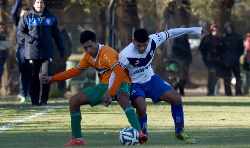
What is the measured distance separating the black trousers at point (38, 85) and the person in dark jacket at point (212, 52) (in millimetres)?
8363

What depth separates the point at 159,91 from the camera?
46.2 feet

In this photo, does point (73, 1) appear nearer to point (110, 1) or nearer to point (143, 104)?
point (110, 1)

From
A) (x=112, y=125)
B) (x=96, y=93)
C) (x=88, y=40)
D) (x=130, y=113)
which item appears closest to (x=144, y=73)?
(x=130, y=113)

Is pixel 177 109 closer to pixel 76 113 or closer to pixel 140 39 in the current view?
pixel 140 39

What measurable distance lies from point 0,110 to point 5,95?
924 centimetres

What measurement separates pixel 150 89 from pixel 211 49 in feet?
51.3

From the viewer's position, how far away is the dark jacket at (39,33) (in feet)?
70.9

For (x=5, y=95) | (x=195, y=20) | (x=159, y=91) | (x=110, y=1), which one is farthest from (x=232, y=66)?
(x=195, y=20)

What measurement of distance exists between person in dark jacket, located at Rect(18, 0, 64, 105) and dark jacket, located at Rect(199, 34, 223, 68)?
836cm

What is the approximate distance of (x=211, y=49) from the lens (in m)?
29.6

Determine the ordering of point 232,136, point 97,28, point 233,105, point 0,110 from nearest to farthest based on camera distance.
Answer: point 232,136, point 0,110, point 233,105, point 97,28

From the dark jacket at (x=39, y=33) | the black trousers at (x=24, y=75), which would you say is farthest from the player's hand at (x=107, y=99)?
the black trousers at (x=24, y=75)

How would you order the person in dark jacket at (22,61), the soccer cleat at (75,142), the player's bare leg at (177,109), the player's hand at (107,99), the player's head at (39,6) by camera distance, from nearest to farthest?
the player's hand at (107,99), the soccer cleat at (75,142), the player's bare leg at (177,109), the player's head at (39,6), the person in dark jacket at (22,61)

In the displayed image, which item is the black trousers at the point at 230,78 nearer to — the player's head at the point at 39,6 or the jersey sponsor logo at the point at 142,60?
the player's head at the point at 39,6
